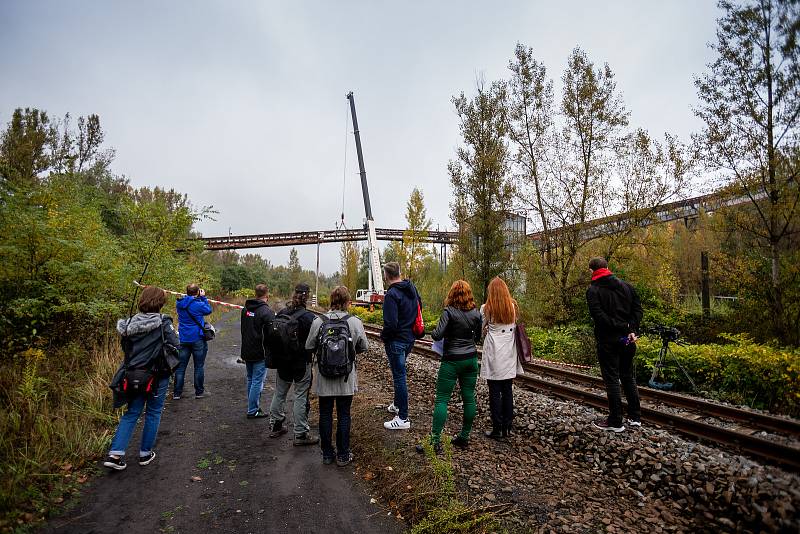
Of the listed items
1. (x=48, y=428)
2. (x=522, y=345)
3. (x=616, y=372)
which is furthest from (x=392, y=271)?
(x=48, y=428)

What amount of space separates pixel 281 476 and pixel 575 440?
3.41 metres

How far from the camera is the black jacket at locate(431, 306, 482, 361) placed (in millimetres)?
4363

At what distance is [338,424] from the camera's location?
14.1 ft

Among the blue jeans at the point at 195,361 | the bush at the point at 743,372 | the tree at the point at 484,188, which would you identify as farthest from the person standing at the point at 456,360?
the tree at the point at 484,188

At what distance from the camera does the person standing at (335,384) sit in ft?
13.7

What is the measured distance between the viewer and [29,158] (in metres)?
16.6

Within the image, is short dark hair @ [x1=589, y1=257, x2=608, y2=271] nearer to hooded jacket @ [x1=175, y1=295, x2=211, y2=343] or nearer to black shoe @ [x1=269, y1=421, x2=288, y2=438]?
black shoe @ [x1=269, y1=421, x2=288, y2=438]

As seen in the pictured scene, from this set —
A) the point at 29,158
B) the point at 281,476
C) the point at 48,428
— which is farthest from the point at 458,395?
the point at 29,158

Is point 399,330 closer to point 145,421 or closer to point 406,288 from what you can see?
point 406,288

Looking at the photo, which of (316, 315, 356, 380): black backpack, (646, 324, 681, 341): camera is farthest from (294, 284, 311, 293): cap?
(646, 324, 681, 341): camera

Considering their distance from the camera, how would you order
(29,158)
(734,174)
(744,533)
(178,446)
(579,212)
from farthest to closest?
(29,158) < (579,212) < (734,174) < (178,446) < (744,533)

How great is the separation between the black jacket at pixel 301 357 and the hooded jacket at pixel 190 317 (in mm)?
2375

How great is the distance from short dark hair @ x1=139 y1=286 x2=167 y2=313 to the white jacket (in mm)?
3829

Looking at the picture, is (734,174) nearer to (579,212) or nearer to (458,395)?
(579,212)
